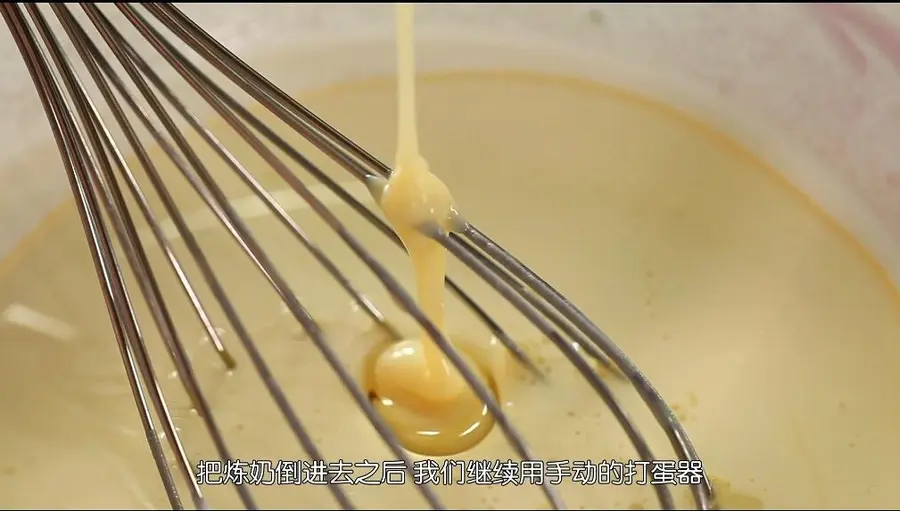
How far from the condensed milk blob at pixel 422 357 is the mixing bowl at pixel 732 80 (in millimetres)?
160

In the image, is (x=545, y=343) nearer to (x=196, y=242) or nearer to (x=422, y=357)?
(x=422, y=357)

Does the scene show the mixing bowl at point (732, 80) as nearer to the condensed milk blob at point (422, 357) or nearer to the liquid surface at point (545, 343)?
the liquid surface at point (545, 343)

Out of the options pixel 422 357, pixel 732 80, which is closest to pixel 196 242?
pixel 422 357

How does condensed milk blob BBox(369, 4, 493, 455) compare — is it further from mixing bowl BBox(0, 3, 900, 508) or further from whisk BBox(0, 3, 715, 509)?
mixing bowl BBox(0, 3, 900, 508)

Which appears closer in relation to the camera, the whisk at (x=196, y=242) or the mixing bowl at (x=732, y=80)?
the whisk at (x=196, y=242)

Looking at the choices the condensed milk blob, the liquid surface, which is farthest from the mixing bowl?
the condensed milk blob

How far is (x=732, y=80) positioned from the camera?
775 millimetres

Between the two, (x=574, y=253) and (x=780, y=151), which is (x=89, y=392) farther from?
(x=780, y=151)

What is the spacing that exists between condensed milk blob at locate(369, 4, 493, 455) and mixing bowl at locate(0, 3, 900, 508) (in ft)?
→ 0.52

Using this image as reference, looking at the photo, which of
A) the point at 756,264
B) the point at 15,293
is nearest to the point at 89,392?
the point at 15,293

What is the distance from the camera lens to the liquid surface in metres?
0.58

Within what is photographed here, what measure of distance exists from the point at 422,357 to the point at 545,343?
0.09 metres

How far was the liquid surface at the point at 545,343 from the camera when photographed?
1.89 ft

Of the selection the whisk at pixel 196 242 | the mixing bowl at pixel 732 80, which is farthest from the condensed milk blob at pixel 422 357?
the mixing bowl at pixel 732 80
